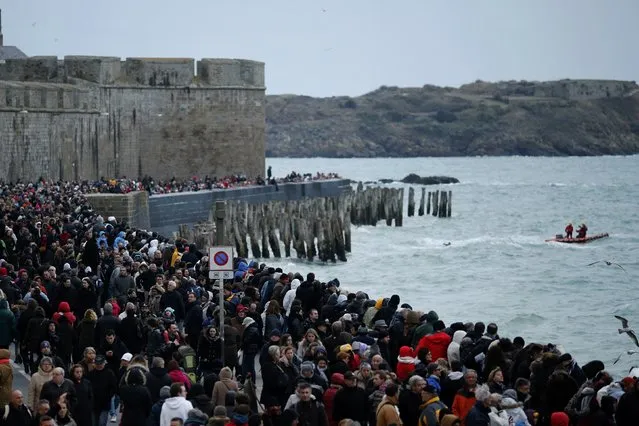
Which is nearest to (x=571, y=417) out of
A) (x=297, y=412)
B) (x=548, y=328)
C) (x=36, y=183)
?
(x=297, y=412)

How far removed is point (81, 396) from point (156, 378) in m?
0.66

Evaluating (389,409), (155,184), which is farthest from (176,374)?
(155,184)

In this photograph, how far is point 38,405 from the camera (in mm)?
11523

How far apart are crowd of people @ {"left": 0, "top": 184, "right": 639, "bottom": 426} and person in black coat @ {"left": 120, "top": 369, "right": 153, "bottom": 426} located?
0.01m

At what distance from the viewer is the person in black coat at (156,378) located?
12641mm

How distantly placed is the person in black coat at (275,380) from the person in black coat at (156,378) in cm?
88

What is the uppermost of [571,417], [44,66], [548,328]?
[44,66]

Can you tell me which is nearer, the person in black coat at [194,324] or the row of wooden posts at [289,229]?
the person in black coat at [194,324]

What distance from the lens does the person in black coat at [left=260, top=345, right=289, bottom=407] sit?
1303cm

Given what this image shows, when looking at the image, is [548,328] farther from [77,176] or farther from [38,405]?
[38,405]

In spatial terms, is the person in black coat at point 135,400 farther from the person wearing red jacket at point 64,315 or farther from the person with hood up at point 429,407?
the person wearing red jacket at point 64,315

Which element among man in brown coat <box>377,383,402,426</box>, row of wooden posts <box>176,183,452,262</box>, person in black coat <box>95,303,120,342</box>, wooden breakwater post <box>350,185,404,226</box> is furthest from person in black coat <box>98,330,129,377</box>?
wooden breakwater post <box>350,185,404,226</box>

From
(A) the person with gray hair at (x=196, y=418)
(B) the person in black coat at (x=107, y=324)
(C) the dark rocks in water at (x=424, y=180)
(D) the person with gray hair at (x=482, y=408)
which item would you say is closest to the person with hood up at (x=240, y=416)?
Result: (A) the person with gray hair at (x=196, y=418)

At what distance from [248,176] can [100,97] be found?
7.31m
